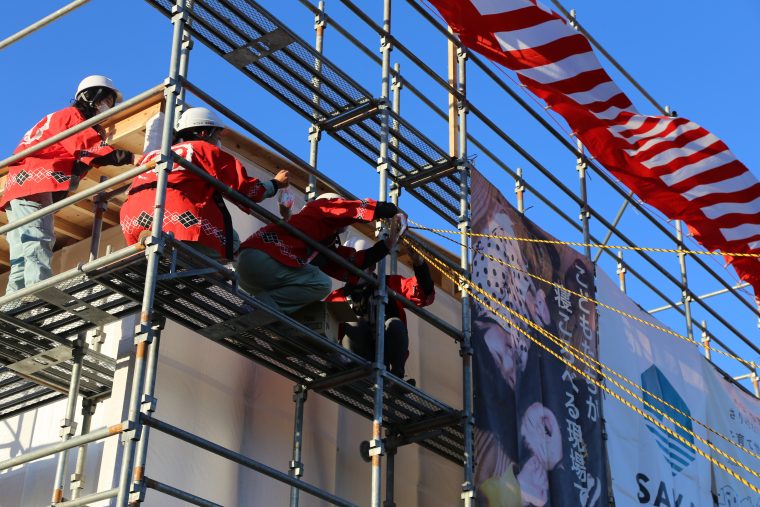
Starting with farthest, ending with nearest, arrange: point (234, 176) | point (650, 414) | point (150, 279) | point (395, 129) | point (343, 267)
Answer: point (650, 414)
point (395, 129)
point (343, 267)
point (234, 176)
point (150, 279)

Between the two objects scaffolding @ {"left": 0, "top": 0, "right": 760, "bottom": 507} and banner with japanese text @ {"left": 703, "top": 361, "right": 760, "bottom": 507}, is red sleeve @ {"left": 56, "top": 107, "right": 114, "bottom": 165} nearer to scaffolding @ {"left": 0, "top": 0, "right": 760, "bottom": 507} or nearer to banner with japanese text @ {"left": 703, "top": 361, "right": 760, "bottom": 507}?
scaffolding @ {"left": 0, "top": 0, "right": 760, "bottom": 507}

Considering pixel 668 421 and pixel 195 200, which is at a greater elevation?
pixel 668 421

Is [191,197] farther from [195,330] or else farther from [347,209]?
[347,209]

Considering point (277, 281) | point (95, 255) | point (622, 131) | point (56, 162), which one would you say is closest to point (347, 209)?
point (277, 281)

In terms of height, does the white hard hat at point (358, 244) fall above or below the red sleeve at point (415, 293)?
above

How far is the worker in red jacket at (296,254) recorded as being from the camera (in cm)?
848

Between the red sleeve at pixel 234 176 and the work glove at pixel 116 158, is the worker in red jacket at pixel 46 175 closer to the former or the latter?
the work glove at pixel 116 158

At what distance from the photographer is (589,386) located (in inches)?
422

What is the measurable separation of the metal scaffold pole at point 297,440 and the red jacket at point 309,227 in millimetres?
1004

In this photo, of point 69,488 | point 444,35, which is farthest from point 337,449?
point 444,35

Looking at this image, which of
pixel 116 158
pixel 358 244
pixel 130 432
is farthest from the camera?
pixel 358 244

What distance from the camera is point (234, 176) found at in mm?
8141

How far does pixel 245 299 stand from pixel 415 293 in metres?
2.00

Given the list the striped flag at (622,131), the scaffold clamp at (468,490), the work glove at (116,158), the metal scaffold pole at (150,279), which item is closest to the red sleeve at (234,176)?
the metal scaffold pole at (150,279)
